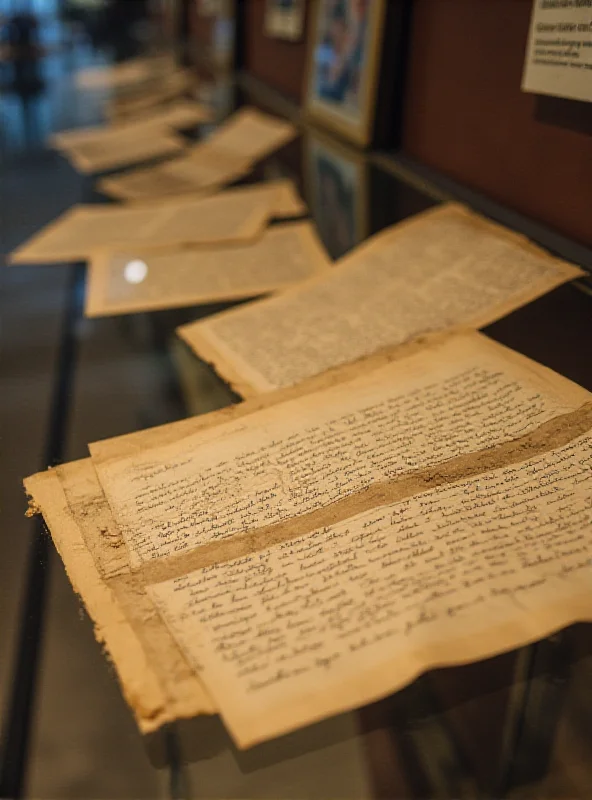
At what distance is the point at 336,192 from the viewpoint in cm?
117

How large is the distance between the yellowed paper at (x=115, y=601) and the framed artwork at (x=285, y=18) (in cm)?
172

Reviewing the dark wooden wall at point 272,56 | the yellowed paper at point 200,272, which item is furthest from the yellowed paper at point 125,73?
the yellowed paper at point 200,272

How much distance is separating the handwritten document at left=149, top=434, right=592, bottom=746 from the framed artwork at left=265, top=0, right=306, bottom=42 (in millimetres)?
1769

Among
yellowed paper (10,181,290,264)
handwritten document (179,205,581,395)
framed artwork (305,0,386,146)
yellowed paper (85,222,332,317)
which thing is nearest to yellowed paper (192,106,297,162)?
framed artwork (305,0,386,146)

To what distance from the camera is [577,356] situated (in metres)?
0.59

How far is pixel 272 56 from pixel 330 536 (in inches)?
83.3

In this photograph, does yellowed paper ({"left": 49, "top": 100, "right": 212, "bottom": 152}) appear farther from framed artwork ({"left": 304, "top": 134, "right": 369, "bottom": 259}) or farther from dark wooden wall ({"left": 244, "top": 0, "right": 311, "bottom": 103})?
framed artwork ({"left": 304, "top": 134, "right": 369, "bottom": 259})

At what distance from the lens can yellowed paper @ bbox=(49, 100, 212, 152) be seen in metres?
1.75

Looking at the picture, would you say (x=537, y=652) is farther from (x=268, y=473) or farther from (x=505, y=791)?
(x=268, y=473)

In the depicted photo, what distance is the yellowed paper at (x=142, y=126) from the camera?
175cm

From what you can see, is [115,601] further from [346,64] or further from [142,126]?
[142,126]

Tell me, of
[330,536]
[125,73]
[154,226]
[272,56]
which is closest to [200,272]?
[154,226]

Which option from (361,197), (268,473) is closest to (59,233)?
(361,197)

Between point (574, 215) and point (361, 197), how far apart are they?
1.29 feet
